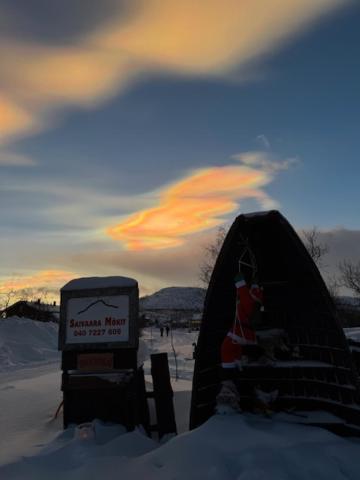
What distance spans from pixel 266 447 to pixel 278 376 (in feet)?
7.08

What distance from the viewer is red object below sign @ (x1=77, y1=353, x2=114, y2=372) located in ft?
21.2

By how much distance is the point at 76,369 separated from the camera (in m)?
6.55

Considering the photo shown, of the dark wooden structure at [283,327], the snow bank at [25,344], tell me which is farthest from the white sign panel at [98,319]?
the snow bank at [25,344]

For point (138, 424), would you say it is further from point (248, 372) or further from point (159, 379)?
point (248, 372)

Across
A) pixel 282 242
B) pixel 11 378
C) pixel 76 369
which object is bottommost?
pixel 11 378

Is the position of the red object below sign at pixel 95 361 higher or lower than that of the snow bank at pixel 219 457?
higher

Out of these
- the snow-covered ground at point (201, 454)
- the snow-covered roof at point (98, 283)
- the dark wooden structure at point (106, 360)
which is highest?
the snow-covered roof at point (98, 283)

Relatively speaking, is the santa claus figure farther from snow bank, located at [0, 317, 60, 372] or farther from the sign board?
snow bank, located at [0, 317, 60, 372]

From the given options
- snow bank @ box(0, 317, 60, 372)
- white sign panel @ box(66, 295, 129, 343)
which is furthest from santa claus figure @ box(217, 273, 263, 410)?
snow bank @ box(0, 317, 60, 372)

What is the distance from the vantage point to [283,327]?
23.7 feet

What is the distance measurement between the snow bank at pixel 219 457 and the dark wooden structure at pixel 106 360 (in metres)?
0.72

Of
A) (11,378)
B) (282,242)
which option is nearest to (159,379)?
(282,242)

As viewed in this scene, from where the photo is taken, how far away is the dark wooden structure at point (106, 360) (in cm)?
634

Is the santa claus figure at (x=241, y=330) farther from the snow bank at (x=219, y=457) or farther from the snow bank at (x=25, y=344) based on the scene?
the snow bank at (x=25, y=344)
